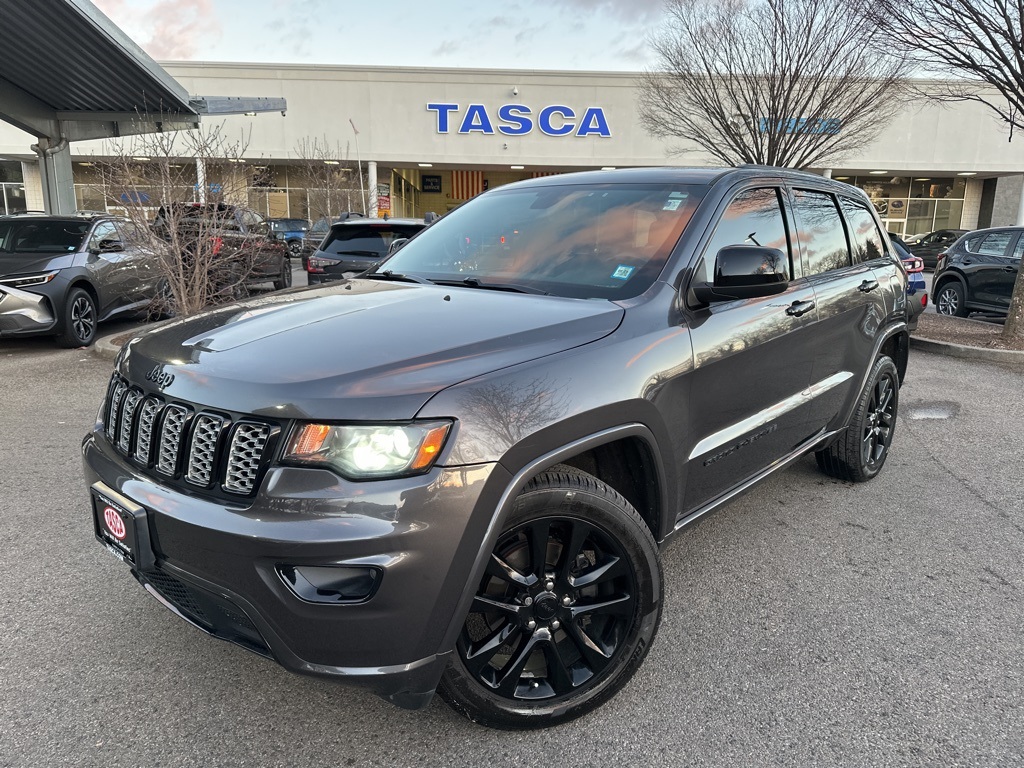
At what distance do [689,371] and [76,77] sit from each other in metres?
13.8

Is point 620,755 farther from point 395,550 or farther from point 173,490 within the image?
point 173,490

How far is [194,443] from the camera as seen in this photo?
197 centimetres

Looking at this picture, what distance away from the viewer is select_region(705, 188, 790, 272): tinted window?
2.93 m

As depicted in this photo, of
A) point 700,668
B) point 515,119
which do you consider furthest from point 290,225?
point 700,668

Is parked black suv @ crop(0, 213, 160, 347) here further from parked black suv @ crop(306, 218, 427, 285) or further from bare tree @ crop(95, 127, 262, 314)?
parked black suv @ crop(306, 218, 427, 285)

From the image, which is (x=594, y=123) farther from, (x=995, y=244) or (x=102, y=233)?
(x=102, y=233)

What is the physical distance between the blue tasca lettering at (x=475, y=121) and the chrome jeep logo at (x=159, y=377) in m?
28.3

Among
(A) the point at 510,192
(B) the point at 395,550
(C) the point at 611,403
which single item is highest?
(A) the point at 510,192

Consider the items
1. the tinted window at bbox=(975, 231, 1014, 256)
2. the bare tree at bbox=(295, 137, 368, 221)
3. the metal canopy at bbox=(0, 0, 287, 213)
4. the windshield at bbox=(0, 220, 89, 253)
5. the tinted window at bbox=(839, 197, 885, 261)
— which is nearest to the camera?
the tinted window at bbox=(839, 197, 885, 261)

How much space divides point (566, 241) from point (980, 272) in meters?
10.7

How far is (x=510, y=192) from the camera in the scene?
3.73 meters

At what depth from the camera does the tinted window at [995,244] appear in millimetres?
10633

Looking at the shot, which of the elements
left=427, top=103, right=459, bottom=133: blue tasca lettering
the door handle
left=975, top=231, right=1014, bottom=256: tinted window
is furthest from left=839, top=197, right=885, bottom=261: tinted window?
left=427, top=103, right=459, bottom=133: blue tasca lettering

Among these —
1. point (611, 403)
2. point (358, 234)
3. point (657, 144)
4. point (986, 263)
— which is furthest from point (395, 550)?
point (657, 144)
